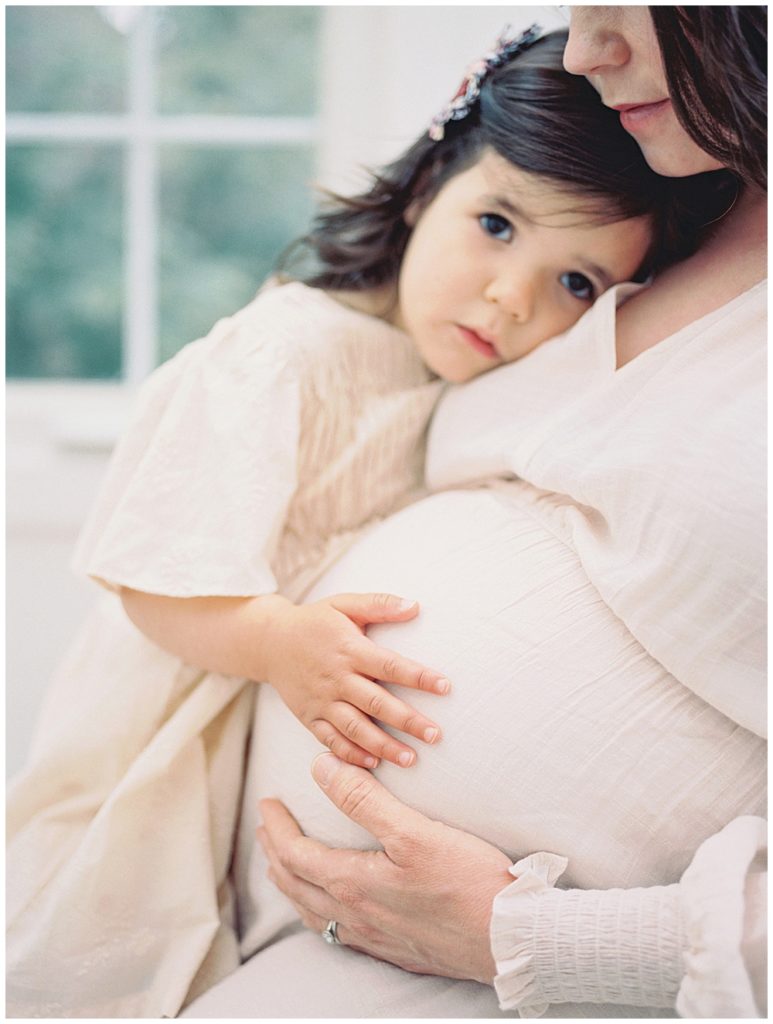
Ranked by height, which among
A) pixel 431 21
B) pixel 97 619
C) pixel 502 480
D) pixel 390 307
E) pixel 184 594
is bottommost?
pixel 97 619

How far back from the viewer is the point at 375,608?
2.74ft

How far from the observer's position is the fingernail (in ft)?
2.66

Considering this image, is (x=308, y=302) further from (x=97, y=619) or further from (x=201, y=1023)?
→ (x=201, y=1023)

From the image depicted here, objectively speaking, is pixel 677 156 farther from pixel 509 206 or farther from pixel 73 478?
pixel 73 478

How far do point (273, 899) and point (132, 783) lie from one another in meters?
0.18

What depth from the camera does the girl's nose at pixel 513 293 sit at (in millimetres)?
978

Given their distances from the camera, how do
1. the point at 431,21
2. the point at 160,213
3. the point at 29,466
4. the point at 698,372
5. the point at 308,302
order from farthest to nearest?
the point at 160,213 → the point at 29,466 → the point at 431,21 → the point at 308,302 → the point at 698,372

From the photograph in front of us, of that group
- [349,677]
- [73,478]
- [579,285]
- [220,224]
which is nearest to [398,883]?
[349,677]

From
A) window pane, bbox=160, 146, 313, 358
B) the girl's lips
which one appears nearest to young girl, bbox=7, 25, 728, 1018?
the girl's lips

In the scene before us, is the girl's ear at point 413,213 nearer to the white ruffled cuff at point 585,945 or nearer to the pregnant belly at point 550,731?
the pregnant belly at point 550,731

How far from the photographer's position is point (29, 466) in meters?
1.71

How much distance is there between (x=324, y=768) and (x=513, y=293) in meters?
0.51

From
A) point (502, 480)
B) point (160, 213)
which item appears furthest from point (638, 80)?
point (160, 213)

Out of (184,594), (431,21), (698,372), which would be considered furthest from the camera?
(431,21)
